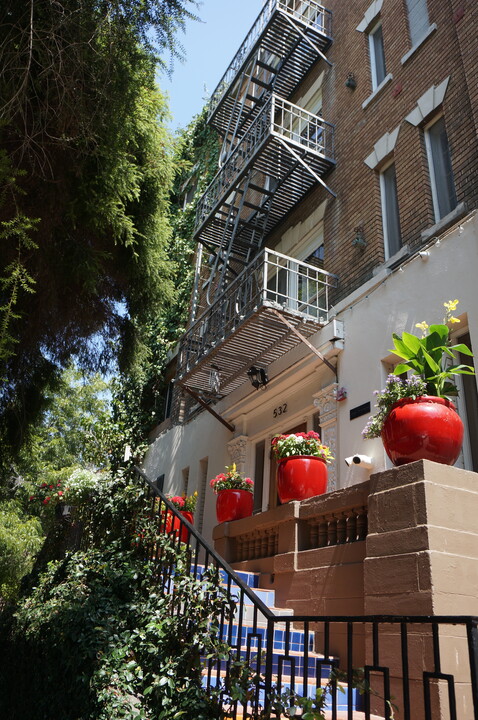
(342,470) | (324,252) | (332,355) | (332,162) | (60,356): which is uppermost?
(332,162)

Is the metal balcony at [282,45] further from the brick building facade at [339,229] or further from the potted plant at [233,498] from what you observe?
the potted plant at [233,498]

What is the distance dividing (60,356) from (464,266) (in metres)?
5.74

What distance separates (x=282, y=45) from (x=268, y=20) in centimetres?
65

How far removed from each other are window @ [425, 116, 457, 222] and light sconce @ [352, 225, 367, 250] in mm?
1476

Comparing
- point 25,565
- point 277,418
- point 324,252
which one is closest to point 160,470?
point 25,565

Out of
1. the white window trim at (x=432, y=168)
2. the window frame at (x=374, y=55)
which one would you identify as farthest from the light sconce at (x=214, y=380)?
the window frame at (x=374, y=55)

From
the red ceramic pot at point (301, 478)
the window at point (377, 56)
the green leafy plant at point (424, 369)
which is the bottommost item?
the red ceramic pot at point (301, 478)

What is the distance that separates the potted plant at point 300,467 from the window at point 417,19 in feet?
24.7

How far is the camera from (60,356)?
848cm

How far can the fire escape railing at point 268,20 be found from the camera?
1370 cm

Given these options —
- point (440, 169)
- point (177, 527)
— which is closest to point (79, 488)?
point (177, 527)

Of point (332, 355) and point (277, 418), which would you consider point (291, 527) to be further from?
point (277, 418)

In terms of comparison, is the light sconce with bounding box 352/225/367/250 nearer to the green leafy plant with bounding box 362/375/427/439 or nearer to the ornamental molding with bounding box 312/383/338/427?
the ornamental molding with bounding box 312/383/338/427

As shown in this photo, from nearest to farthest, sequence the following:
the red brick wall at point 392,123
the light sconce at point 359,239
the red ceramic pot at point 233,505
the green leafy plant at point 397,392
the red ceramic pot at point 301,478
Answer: the green leafy plant at point 397,392
the red ceramic pot at point 301,478
the red brick wall at point 392,123
the red ceramic pot at point 233,505
the light sconce at point 359,239
